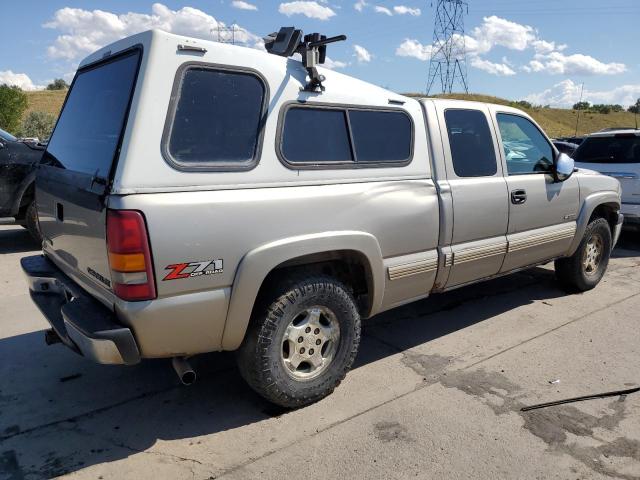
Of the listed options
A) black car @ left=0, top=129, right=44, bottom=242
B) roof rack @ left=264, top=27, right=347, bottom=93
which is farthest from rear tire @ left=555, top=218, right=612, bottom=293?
black car @ left=0, top=129, right=44, bottom=242

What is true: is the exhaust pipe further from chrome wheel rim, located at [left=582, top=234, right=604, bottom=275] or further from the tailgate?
chrome wheel rim, located at [left=582, top=234, right=604, bottom=275]

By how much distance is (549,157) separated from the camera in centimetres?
497

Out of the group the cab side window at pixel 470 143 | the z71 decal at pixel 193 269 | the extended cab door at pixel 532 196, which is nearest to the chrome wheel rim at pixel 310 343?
the z71 decal at pixel 193 269

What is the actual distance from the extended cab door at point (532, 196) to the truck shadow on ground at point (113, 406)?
0.99 metres

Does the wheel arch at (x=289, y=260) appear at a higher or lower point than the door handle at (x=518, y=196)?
lower

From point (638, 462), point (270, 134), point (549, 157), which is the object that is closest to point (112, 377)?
point (270, 134)

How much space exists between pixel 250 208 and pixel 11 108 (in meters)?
39.4

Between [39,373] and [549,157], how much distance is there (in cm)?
462

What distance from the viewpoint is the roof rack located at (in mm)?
3250

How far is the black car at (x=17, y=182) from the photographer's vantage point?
726cm

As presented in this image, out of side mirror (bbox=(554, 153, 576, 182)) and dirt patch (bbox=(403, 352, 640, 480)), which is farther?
side mirror (bbox=(554, 153, 576, 182))

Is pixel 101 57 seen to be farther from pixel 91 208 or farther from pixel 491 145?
pixel 491 145

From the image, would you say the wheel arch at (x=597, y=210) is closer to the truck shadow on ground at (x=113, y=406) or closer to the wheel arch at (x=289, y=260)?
the truck shadow on ground at (x=113, y=406)

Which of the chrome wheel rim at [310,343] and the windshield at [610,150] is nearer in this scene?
the chrome wheel rim at [310,343]
